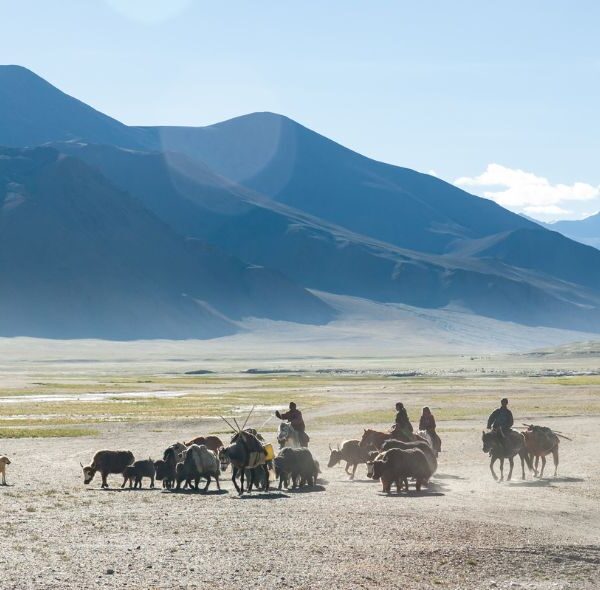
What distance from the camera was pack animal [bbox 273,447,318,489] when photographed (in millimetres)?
23766

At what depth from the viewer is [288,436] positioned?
26047mm

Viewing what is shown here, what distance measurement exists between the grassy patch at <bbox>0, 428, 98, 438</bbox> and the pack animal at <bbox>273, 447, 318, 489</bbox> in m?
16.6

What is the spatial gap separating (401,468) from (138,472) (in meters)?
5.78

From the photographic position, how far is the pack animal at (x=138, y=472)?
24469 mm

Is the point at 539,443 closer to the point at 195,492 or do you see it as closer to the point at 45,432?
the point at 195,492

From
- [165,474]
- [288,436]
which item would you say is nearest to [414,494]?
[288,436]

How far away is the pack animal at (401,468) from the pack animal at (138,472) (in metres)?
4.96

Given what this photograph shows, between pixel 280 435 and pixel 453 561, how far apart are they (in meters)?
10.6

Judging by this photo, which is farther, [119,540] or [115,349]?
[115,349]

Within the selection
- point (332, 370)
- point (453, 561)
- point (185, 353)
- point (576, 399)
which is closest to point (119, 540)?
point (453, 561)

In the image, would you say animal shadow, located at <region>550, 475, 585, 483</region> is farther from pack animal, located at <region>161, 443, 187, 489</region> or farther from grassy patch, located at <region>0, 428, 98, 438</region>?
grassy patch, located at <region>0, 428, 98, 438</region>

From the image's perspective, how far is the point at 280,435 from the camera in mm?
25953

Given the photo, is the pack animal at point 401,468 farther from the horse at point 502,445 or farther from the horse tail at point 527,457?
the horse tail at point 527,457

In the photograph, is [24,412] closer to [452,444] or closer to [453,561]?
[452,444]
